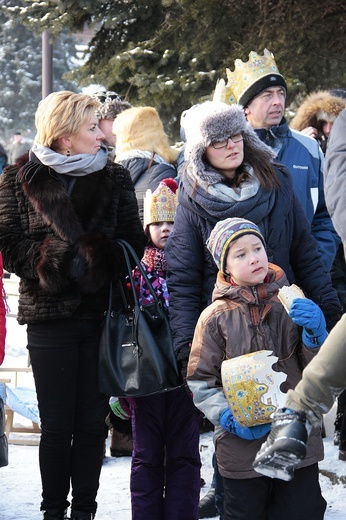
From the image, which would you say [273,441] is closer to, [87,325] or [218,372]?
[218,372]

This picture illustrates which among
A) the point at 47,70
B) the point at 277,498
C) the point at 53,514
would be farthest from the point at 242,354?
the point at 47,70

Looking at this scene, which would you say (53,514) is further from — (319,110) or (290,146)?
(319,110)

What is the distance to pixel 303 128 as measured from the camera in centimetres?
675

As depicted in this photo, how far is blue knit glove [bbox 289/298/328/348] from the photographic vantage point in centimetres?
374

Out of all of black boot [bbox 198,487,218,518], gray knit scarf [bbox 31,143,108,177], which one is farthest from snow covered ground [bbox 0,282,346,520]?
gray knit scarf [bbox 31,143,108,177]

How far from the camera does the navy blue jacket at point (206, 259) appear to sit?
4.44m

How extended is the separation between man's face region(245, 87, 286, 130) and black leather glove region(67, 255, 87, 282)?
150 centimetres

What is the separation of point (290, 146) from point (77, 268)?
62.9 inches

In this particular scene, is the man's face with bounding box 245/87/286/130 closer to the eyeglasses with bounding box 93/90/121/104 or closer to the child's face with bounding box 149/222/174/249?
the child's face with bounding box 149/222/174/249

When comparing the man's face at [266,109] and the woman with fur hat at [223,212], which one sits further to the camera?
the man's face at [266,109]

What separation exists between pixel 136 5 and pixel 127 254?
5.51 metres

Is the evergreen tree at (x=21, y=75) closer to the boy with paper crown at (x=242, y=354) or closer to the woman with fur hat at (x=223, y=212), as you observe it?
the woman with fur hat at (x=223, y=212)

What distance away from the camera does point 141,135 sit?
6.12 metres

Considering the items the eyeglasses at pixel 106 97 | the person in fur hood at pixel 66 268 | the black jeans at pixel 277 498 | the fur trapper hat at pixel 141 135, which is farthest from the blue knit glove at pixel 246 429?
the eyeglasses at pixel 106 97
